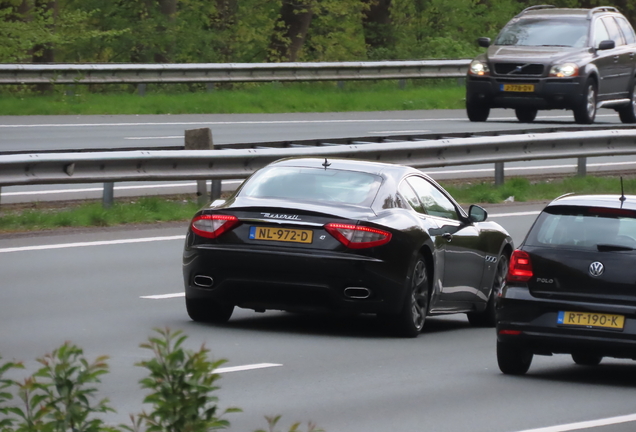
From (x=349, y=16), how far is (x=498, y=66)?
57.3 feet

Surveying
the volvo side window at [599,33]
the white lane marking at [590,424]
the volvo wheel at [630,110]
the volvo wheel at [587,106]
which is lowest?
the volvo wheel at [630,110]

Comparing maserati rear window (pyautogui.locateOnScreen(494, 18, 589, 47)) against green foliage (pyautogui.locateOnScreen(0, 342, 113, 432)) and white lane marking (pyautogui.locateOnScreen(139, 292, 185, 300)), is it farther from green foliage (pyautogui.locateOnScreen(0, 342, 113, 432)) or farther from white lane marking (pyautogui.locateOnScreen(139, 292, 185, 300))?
green foliage (pyautogui.locateOnScreen(0, 342, 113, 432))

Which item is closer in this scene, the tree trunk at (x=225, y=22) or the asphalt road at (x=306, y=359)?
the asphalt road at (x=306, y=359)

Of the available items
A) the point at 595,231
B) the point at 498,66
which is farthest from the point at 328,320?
the point at 498,66

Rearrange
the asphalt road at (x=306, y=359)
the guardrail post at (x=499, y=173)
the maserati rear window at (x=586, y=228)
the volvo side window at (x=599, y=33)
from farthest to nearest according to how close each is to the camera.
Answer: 1. the volvo side window at (x=599, y=33)
2. the guardrail post at (x=499, y=173)
3. the maserati rear window at (x=586, y=228)
4. the asphalt road at (x=306, y=359)

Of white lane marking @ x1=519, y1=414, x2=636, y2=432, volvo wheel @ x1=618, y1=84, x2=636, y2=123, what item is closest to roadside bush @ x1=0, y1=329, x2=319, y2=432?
white lane marking @ x1=519, y1=414, x2=636, y2=432

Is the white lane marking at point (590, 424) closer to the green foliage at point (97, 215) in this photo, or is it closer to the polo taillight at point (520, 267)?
the polo taillight at point (520, 267)

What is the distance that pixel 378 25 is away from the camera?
149 ft

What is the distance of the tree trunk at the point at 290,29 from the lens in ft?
137

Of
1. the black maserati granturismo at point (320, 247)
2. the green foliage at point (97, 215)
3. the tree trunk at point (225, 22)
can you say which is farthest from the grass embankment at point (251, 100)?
the black maserati granturismo at point (320, 247)

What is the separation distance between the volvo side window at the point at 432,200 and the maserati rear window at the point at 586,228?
1.99 m

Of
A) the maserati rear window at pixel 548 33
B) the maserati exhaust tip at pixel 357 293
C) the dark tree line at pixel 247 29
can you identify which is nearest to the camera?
the maserati exhaust tip at pixel 357 293

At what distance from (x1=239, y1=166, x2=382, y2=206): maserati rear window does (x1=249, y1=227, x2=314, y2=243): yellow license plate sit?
347 millimetres

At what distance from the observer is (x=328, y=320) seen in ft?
38.9
